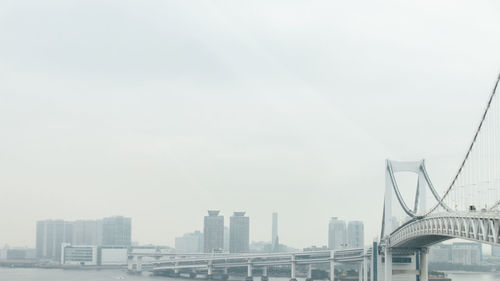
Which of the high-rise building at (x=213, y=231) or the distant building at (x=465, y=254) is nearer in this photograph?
the distant building at (x=465, y=254)

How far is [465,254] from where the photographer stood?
76.4 meters

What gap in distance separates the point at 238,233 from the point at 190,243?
29.3 meters

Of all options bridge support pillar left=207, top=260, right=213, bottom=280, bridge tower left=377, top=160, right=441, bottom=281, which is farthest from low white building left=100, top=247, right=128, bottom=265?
bridge tower left=377, top=160, right=441, bottom=281

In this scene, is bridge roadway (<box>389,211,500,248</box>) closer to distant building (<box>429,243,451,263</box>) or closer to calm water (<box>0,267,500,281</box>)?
calm water (<box>0,267,500,281</box>)

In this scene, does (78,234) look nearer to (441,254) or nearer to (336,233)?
(336,233)

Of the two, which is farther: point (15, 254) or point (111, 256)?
point (15, 254)

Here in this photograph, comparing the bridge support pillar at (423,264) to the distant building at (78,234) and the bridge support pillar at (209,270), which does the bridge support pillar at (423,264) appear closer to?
the bridge support pillar at (209,270)

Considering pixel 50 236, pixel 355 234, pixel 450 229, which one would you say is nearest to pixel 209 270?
pixel 355 234

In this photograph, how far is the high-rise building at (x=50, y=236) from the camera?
103 metres

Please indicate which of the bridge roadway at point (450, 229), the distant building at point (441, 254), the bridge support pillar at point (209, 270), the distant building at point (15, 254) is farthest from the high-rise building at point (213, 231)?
the bridge roadway at point (450, 229)

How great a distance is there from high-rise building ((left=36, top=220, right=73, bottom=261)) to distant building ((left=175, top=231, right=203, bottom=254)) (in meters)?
17.3

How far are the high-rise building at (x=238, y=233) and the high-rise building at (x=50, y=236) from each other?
25518 mm

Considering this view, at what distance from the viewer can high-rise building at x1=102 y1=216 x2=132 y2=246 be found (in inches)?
4003

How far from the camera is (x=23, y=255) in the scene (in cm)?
9781
